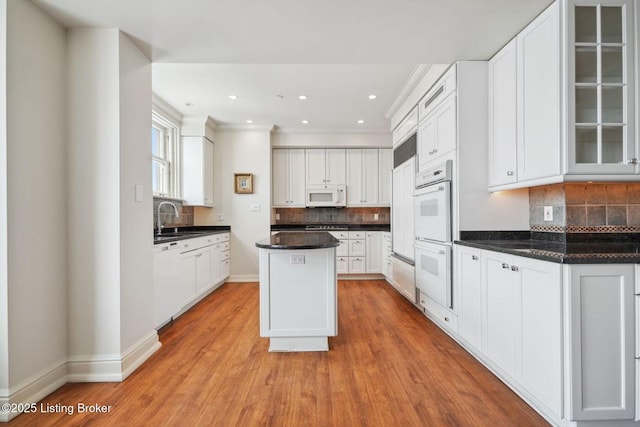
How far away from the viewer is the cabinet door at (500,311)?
5.83 ft

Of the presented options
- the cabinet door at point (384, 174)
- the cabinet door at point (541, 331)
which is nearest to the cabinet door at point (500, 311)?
the cabinet door at point (541, 331)

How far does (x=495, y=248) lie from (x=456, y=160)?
88cm

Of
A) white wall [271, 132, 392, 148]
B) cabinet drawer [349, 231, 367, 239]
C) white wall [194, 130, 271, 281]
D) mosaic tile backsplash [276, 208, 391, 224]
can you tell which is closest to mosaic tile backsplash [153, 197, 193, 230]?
white wall [194, 130, 271, 281]

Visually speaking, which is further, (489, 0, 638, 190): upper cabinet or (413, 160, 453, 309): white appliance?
(413, 160, 453, 309): white appliance

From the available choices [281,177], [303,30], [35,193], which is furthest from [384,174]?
[35,193]

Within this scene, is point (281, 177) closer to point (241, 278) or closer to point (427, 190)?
point (241, 278)

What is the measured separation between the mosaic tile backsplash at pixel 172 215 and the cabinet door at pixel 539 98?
4.02m

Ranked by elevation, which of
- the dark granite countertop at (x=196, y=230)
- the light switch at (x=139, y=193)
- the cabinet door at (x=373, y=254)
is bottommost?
the cabinet door at (x=373, y=254)

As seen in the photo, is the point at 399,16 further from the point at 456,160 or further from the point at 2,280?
the point at 2,280

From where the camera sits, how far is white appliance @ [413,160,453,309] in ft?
8.44

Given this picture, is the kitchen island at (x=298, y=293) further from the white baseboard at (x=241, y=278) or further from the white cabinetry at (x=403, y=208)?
the white baseboard at (x=241, y=278)

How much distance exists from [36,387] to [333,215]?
451 cm

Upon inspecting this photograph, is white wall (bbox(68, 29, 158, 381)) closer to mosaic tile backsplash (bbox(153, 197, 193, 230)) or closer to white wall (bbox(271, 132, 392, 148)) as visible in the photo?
mosaic tile backsplash (bbox(153, 197, 193, 230))

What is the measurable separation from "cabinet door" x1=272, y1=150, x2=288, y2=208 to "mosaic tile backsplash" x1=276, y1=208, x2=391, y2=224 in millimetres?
386
